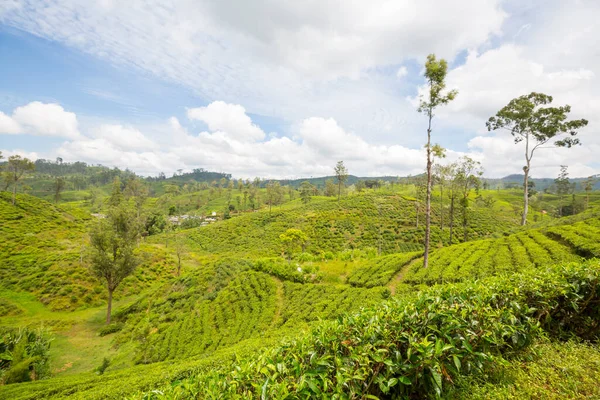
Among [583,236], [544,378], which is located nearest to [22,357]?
[544,378]

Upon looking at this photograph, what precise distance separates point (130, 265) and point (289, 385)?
28.2m

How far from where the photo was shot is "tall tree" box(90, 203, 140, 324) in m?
23.5

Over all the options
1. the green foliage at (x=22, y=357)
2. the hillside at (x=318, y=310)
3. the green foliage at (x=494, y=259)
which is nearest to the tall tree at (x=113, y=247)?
the hillside at (x=318, y=310)

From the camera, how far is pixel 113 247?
950 inches

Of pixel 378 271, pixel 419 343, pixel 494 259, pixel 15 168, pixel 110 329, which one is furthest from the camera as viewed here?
pixel 15 168

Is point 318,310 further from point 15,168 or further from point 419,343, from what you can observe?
point 15,168

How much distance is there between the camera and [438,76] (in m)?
16.0

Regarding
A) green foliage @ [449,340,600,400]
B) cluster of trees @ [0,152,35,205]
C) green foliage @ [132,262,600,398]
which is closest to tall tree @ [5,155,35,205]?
cluster of trees @ [0,152,35,205]

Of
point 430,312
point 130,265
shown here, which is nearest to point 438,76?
point 430,312

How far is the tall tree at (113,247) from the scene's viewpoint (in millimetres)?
23500

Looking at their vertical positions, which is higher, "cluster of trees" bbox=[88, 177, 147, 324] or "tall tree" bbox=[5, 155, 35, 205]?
"tall tree" bbox=[5, 155, 35, 205]

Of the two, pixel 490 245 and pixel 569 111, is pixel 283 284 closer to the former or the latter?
pixel 490 245

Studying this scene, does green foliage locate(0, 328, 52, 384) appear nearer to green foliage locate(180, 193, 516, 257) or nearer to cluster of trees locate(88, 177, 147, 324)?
cluster of trees locate(88, 177, 147, 324)

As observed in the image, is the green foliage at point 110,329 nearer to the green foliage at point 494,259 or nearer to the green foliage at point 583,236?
the green foliage at point 494,259
